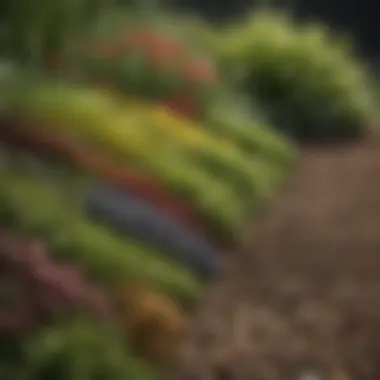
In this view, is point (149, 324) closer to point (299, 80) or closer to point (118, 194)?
point (118, 194)

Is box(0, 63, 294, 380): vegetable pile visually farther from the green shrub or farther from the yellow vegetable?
the green shrub

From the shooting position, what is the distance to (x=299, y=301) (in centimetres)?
566

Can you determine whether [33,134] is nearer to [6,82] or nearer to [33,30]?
[6,82]

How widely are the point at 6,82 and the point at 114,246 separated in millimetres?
1770

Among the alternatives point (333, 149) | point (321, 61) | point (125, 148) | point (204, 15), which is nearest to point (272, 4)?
point (204, 15)

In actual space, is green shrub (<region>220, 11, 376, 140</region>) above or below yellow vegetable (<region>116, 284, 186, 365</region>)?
above

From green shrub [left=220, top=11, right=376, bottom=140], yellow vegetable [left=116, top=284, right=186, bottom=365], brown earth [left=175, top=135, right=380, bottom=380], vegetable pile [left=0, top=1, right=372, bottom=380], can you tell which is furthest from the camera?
green shrub [left=220, top=11, right=376, bottom=140]

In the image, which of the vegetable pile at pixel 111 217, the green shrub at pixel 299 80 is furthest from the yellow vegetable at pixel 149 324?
the green shrub at pixel 299 80

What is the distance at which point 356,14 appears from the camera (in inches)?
590

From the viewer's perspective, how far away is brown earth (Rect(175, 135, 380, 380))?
4.82 meters

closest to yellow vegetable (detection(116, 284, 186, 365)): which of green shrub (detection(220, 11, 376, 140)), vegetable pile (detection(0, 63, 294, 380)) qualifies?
vegetable pile (detection(0, 63, 294, 380))

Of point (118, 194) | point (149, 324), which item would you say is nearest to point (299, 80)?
point (118, 194)

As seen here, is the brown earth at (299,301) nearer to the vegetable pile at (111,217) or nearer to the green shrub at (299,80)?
the vegetable pile at (111,217)

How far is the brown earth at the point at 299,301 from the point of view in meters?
4.82
